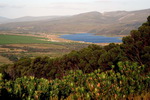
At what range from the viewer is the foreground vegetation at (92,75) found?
36.5ft

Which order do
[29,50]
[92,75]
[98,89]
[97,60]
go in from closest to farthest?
[98,89] < [92,75] < [97,60] < [29,50]

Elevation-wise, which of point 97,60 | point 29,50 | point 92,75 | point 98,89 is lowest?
point 29,50

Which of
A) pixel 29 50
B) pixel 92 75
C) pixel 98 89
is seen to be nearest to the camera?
pixel 98 89

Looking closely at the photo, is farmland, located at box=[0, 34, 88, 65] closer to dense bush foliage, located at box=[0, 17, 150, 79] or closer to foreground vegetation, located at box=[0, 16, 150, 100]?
dense bush foliage, located at box=[0, 17, 150, 79]

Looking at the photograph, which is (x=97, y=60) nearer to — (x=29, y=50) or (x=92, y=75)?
(x=92, y=75)

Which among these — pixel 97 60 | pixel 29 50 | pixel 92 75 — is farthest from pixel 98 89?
pixel 29 50

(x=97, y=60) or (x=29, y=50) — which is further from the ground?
(x=97, y=60)

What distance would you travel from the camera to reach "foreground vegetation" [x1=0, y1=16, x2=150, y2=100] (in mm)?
11128

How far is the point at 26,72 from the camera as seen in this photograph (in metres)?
35.7

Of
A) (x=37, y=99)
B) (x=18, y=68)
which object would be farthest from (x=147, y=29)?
(x=18, y=68)

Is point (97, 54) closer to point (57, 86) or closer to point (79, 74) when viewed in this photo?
point (79, 74)

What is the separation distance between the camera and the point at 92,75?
1462cm

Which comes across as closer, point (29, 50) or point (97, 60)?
point (97, 60)

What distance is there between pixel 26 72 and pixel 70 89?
78.3ft
